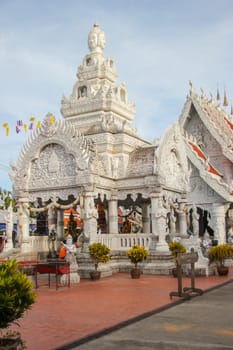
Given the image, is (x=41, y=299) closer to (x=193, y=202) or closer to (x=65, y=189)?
(x=65, y=189)

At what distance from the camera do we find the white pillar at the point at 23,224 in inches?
663

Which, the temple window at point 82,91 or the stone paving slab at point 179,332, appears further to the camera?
the temple window at point 82,91

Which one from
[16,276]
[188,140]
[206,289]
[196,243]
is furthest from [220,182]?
[16,276]

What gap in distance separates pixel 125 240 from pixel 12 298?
1219 centimetres

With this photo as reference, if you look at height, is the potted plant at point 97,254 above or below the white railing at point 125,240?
below

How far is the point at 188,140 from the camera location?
27.2m

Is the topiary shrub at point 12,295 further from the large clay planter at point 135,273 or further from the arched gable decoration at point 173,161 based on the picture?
the arched gable decoration at point 173,161

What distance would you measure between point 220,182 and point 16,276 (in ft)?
68.8

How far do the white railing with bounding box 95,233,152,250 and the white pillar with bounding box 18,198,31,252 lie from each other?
10.0ft

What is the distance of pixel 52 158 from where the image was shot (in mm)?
16719

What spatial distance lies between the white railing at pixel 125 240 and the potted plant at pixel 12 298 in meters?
11.0

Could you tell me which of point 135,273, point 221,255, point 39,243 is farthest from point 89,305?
point 39,243

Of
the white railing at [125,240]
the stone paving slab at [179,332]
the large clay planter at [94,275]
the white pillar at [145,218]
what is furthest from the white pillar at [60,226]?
the stone paving slab at [179,332]

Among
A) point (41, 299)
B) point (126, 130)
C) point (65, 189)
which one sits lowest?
point (41, 299)
